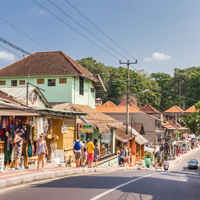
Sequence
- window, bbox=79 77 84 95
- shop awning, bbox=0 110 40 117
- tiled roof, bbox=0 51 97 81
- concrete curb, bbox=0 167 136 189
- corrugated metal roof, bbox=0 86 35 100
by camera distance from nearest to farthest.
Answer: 1. concrete curb, bbox=0 167 136 189
2. shop awning, bbox=0 110 40 117
3. corrugated metal roof, bbox=0 86 35 100
4. tiled roof, bbox=0 51 97 81
5. window, bbox=79 77 84 95

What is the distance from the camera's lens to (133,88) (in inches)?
Answer: 2753

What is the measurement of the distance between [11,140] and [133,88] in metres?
58.6

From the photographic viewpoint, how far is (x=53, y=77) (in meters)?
27.0

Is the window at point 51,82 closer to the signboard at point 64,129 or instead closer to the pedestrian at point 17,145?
the signboard at point 64,129

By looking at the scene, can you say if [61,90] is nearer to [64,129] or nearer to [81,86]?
[81,86]

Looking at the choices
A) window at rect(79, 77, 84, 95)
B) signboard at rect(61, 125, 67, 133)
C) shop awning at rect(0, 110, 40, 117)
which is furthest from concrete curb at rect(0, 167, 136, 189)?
window at rect(79, 77, 84, 95)

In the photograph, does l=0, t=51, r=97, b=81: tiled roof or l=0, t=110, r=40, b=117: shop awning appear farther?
l=0, t=51, r=97, b=81: tiled roof

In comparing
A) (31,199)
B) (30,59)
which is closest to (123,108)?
(30,59)

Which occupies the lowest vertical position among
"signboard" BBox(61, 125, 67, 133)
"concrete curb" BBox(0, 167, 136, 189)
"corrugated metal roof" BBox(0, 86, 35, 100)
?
"concrete curb" BBox(0, 167, 136, 189)

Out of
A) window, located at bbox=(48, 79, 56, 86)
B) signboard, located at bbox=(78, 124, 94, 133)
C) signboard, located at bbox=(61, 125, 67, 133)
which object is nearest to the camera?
signboard, located at bbox=(61, 125, 67, 133)

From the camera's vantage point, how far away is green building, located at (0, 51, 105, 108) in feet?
87.1

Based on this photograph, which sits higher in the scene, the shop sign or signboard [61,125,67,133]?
signboard [61,125,67,133]

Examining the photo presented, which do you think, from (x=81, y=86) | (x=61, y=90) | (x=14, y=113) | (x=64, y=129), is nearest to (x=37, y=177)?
(x=14, y=113)

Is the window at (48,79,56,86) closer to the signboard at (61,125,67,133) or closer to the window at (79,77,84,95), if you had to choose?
the window at (79,77,84,95)
